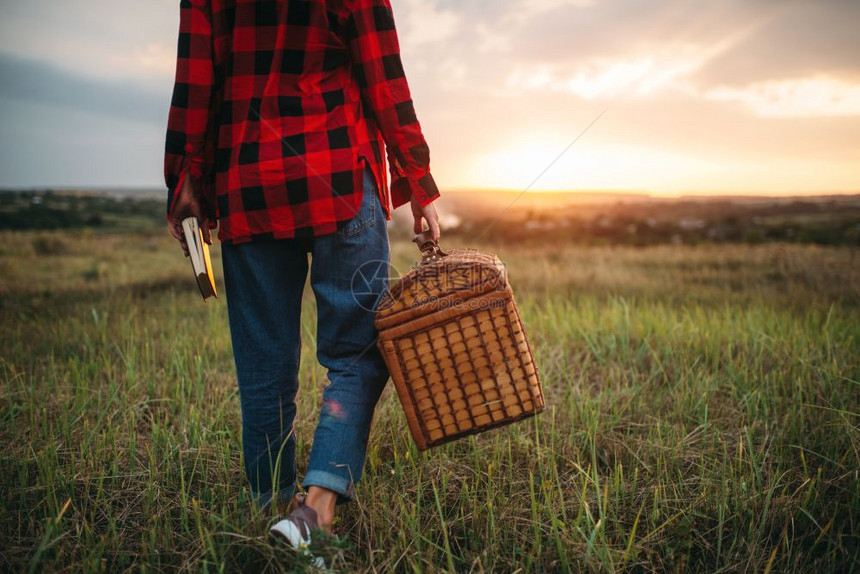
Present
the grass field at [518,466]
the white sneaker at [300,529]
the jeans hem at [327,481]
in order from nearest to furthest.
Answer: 1. the white sneaker at [300,529]
2. the jeans hem at [327,481]
3. the grass field at [518,466]

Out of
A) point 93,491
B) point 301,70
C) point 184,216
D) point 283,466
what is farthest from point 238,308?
point 93,491

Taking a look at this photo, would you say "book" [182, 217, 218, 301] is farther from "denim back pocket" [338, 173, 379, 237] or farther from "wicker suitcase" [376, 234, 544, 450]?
"wicker suitcase" [376, 234, 544, 450]

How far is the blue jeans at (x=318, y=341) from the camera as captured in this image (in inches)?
64.3

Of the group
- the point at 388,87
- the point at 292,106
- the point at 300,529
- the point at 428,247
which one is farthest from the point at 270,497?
the point at 388,87

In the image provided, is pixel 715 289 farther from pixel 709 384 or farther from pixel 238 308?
pixel 238 308

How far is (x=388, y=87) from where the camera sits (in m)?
1.62

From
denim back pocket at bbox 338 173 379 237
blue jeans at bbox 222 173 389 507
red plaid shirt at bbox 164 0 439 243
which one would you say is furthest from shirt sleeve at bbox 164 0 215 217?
denim back pocket at bbox 338 173 379 237

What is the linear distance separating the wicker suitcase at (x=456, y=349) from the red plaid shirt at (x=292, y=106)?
1.03 feet

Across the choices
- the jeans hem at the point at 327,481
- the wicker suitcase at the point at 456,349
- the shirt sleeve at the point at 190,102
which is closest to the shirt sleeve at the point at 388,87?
the wicker suitcase at the point at 456,349

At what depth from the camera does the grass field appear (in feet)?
5.58

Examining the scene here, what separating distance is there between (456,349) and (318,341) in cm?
48

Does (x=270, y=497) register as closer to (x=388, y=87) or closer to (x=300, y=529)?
(x=300, y=529)

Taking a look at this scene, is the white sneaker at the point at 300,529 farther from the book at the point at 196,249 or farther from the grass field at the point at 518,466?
the book at the point at 196,249

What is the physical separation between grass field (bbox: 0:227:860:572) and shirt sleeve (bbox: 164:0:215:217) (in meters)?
1.12
